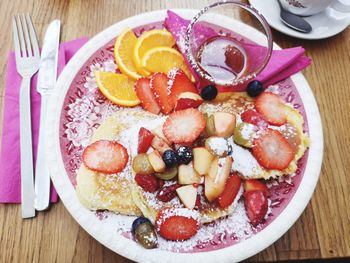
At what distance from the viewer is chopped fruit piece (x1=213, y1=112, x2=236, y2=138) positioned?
4.30 ft

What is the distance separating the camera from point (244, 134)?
4.22 ft

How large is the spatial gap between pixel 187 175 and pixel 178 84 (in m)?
0.31

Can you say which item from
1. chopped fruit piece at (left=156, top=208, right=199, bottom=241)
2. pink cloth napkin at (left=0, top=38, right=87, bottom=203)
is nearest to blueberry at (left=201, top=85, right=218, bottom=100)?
chopped fruit piece at (left=156, top=208, right=199, bottom=241)

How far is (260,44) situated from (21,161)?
88 centimetres

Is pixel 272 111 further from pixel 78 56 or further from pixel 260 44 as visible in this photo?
pixel 78 56


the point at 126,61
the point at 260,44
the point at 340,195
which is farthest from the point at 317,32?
the point at 126,61

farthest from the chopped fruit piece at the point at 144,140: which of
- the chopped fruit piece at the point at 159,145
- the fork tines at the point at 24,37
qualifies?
the fork tines at the point at 24,37

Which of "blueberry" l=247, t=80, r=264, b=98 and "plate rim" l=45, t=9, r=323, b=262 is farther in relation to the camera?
"blueberry" l=247, t=80, r=264, b=98

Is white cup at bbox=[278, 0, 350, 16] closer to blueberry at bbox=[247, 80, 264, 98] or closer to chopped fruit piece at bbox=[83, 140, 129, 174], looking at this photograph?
blueberry at bbox=[247, 80, 264, 98]

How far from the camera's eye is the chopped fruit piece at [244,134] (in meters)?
1.29

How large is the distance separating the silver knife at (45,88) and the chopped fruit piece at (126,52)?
225 mm

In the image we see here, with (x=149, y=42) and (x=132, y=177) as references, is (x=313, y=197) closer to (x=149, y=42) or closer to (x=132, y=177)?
(x=132, y=177)

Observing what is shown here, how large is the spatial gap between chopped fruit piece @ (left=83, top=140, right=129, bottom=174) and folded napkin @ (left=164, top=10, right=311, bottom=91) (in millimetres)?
363

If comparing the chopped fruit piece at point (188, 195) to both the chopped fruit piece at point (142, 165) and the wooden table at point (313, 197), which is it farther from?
the wooden table at point (313, 197)
